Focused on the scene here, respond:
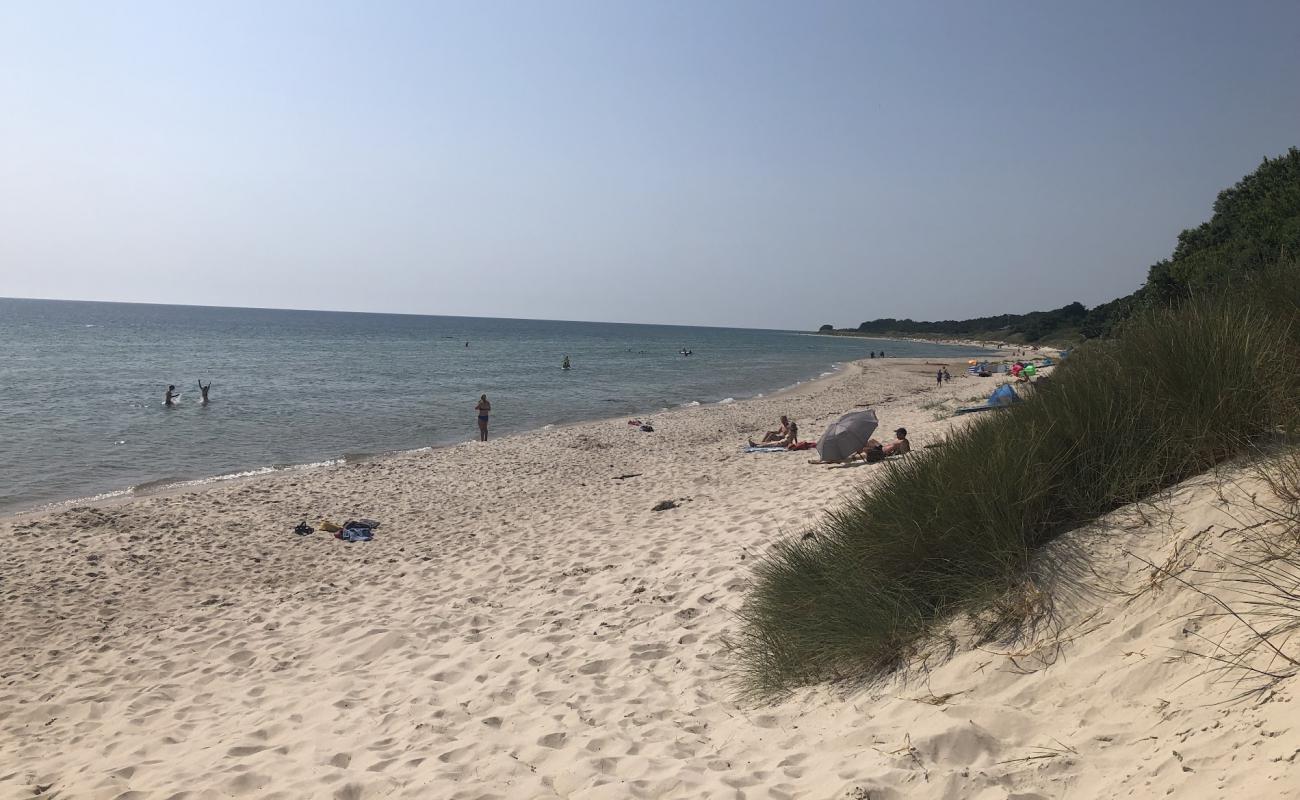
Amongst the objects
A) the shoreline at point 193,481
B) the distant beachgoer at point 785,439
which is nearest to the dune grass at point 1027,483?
the distant beachgoer at point 785,439

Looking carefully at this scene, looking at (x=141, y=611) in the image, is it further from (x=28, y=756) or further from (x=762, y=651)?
(x=762, y=651)

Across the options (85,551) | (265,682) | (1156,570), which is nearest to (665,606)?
(265,682)

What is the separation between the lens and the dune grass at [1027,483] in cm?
395

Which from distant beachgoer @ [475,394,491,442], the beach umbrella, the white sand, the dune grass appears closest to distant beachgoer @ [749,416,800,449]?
the beach umbrella

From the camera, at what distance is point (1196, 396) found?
4.12 m

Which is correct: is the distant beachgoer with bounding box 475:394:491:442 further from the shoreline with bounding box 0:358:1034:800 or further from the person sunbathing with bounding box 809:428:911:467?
the person sunbathing with bounding box 809:428:911:467

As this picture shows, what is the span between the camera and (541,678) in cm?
502

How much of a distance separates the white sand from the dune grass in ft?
0.90

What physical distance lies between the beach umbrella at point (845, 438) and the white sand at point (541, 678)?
4.77ft

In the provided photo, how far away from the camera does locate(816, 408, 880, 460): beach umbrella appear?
40.5ft

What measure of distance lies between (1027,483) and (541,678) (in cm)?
332

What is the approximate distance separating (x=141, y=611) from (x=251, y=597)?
3.36ft

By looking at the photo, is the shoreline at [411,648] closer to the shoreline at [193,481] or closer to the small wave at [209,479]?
the shoreline at [193,481]

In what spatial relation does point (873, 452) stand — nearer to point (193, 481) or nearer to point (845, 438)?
point (845, 438)
